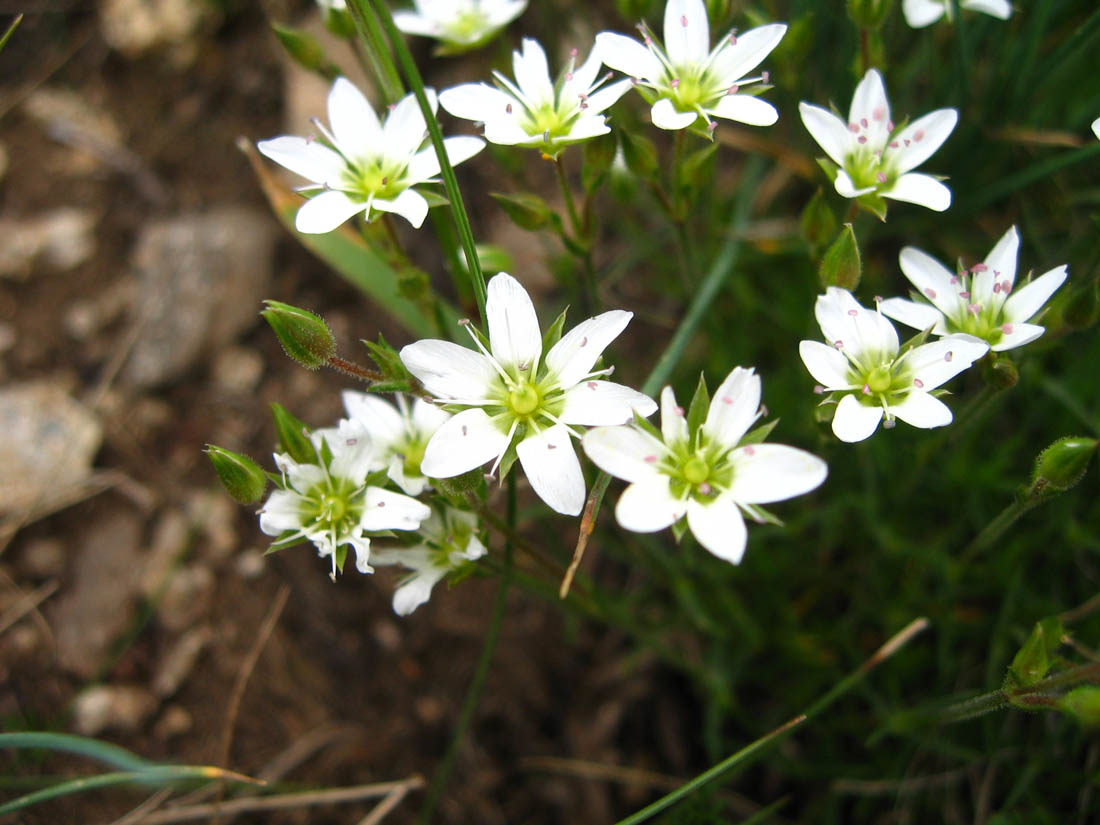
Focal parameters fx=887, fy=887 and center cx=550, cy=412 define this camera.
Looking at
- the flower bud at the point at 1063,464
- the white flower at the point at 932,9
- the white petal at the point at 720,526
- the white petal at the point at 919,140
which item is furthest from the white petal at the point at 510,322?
the white flower at the point at 932,9

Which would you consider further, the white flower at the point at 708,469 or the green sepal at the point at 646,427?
the green sepal at the point at 646,427

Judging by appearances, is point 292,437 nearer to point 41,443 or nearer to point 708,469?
point 708,469

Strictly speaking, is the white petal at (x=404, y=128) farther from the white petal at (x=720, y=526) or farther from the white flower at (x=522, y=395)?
the white petal at (x=720, y=526)

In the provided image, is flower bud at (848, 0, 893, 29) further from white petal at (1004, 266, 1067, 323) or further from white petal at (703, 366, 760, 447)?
white petal at (703, 366, 760, 447)

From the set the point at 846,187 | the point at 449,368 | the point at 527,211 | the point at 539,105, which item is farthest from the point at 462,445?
the point at 846,187

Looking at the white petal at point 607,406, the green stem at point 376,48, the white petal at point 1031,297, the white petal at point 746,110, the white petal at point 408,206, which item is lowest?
the white petal at point 1031,297

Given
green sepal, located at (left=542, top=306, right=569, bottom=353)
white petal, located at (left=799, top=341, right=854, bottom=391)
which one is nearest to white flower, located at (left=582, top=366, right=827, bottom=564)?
white petal, located at (left=799, top=341, right=854, bottom=391)

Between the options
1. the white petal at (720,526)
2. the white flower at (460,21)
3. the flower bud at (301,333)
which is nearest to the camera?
the white petal at (720,526)

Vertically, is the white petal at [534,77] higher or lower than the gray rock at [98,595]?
higher
